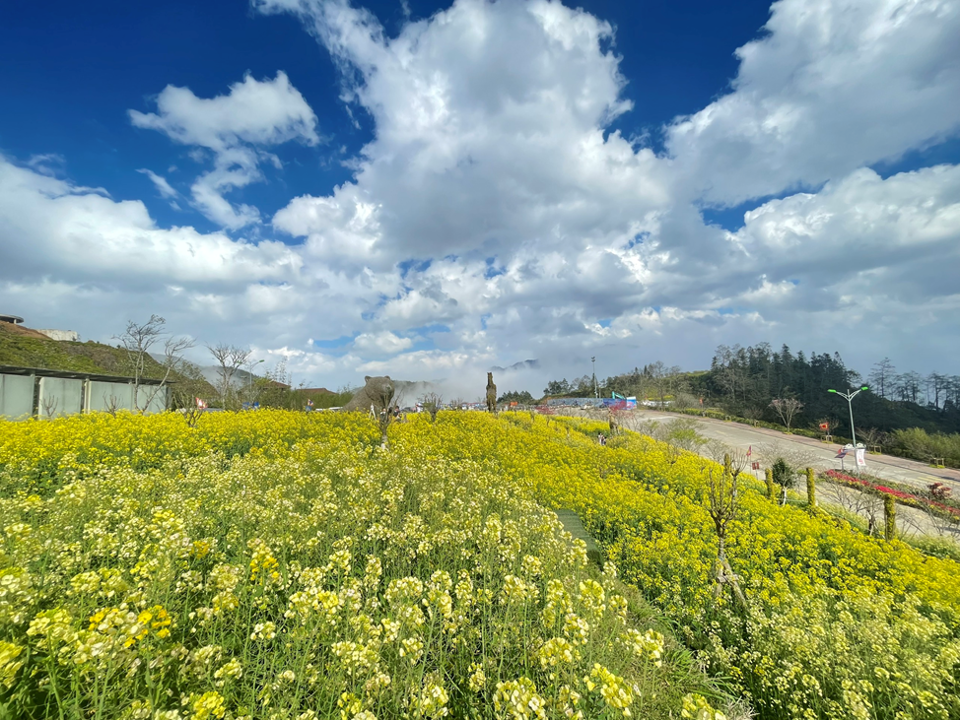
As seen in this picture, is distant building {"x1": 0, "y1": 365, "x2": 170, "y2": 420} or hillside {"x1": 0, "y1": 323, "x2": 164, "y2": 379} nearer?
distant building {"x1": 0, "y1": 365, "x2": 170, "y2": 420}

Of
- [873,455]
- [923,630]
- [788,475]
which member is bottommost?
[873,455]

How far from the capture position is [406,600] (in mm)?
3088

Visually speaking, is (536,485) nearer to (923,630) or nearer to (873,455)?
(923,630)

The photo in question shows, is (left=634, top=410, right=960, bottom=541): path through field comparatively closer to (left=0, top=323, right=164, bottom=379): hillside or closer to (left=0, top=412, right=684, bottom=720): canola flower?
(left=0, top=412, right=684, bottom=720): canola flower

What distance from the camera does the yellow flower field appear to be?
6.97 ft

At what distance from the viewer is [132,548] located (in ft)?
10.8

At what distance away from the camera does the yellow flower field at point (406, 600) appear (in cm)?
212

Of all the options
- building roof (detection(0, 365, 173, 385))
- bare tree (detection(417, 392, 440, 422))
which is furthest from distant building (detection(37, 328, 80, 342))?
bare tree (detection(417, 392, 440, 422))

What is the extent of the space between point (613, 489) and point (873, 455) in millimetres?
36820

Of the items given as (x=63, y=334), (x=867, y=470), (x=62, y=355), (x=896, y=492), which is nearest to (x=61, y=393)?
(x=62, y=355)

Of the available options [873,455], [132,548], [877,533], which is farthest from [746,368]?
[132,548]

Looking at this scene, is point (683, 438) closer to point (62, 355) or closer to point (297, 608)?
point (297, 608)

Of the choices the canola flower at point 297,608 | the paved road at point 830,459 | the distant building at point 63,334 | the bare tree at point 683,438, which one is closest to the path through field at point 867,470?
the paved road at point 830,459

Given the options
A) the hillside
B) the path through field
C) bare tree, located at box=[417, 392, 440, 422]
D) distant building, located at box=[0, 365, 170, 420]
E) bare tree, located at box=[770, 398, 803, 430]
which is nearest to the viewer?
the path through field
